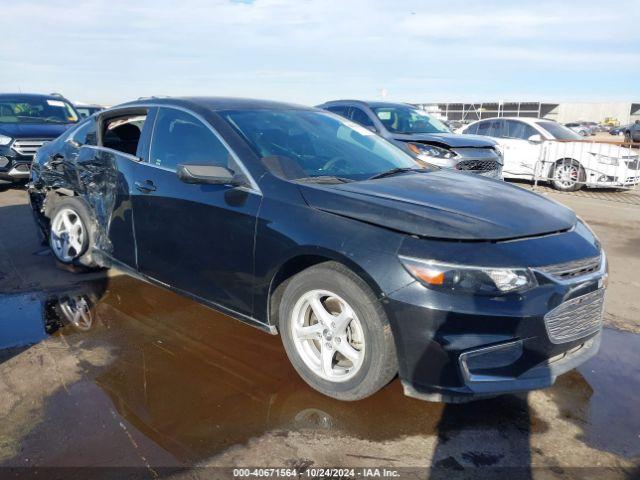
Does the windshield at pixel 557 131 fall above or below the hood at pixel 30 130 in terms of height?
below

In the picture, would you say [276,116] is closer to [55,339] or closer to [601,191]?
[55,339]

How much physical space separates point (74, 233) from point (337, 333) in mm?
3315

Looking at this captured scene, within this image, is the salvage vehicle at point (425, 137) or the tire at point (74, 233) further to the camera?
the salvage vehicle at point (425, 137)

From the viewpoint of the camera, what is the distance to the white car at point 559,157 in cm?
1138

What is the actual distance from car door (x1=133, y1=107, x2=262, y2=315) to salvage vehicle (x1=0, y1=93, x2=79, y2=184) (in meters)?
6.91

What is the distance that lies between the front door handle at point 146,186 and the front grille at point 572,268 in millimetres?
2680

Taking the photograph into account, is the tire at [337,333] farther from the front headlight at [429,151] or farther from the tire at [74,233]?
the front headlight at [429,151]

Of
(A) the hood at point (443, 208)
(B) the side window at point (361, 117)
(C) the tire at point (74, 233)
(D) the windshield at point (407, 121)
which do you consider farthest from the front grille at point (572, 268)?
(B) the side window at point (361, 117)

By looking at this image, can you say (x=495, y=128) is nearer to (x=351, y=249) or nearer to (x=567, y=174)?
(x=567, y=174)

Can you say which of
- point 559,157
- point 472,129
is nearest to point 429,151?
point 559,157

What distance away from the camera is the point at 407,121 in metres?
9.84

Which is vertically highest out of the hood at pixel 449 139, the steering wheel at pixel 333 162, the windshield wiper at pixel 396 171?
the steering wheel at pixel 333 162

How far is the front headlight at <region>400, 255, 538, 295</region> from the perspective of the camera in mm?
2518

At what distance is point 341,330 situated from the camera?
2928 millimetres
